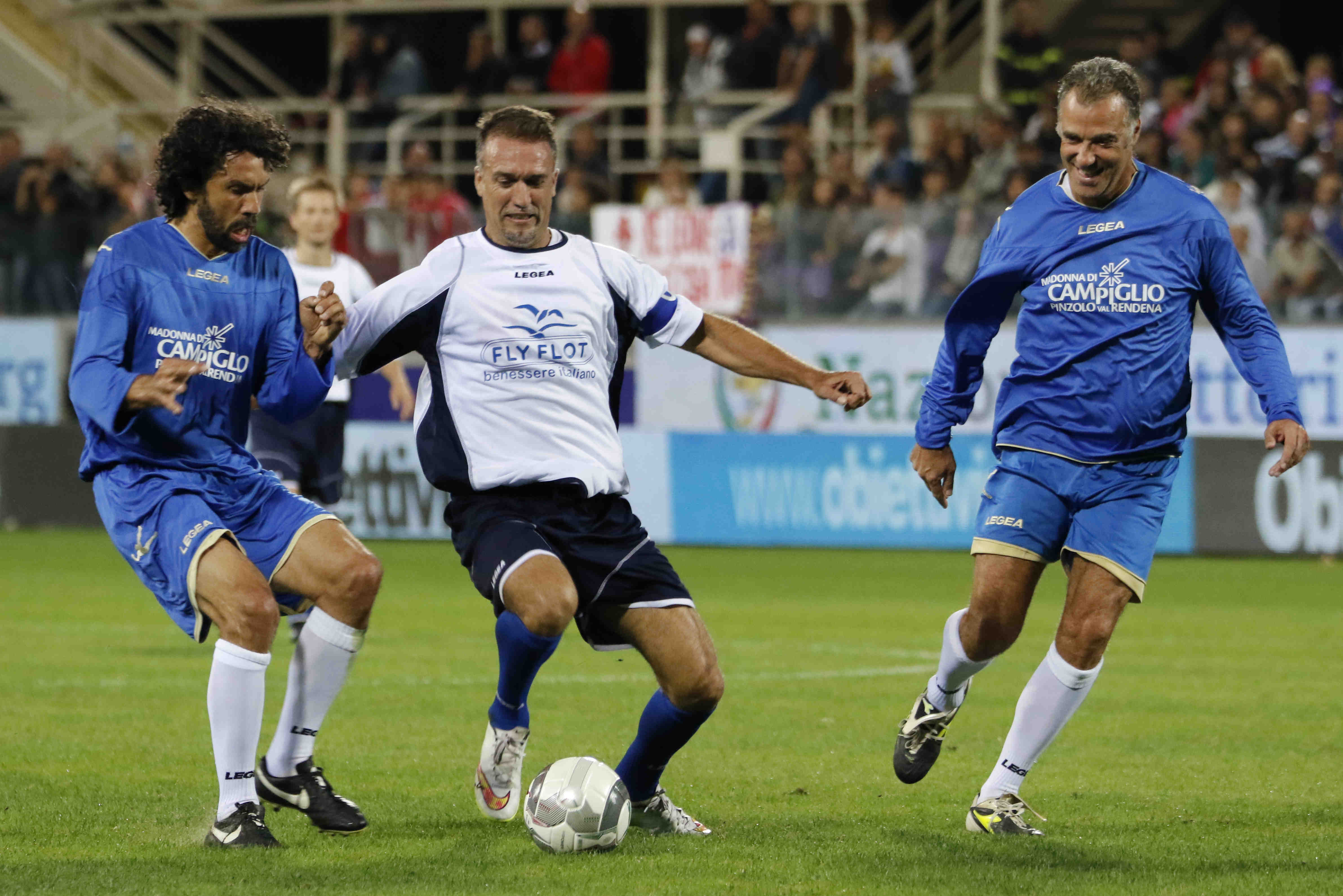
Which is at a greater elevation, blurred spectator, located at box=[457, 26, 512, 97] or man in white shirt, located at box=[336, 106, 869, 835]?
blurred spectator, located at box=[457, 26, 512, 97]

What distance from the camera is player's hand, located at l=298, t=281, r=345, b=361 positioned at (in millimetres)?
5785

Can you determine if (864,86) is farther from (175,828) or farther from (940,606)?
(175,828)

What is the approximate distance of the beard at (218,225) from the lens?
19.2ft

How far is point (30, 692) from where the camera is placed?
892 cm

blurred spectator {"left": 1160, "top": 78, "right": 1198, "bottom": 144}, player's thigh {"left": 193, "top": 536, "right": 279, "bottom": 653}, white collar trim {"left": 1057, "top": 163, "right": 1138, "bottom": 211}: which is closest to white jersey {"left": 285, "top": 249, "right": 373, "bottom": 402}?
player's thigh {"left": 193, "top": 536, "right": 279, "bottom": 653}

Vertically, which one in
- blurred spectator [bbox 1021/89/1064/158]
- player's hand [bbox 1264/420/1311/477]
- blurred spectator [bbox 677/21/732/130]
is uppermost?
blurred spectator [bbox 677/21/732/130]

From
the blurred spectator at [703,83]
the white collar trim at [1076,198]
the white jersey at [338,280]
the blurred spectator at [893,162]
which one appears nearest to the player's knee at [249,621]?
the white collar trim at [1076,198]

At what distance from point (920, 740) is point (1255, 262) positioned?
11.0 metres

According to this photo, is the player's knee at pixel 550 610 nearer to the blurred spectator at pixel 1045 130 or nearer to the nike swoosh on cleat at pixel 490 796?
the nike swoosh on cleat at pixel 490 796

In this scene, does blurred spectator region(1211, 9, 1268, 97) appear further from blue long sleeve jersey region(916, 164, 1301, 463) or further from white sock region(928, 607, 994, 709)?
white sock region(928, 607, 994, 709)

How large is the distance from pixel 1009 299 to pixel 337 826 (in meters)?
2.73

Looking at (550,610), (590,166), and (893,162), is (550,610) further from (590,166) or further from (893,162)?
(590,166)

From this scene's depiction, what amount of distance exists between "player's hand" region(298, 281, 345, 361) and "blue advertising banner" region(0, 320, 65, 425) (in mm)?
14229

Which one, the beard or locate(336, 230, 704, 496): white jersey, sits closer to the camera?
the beard
